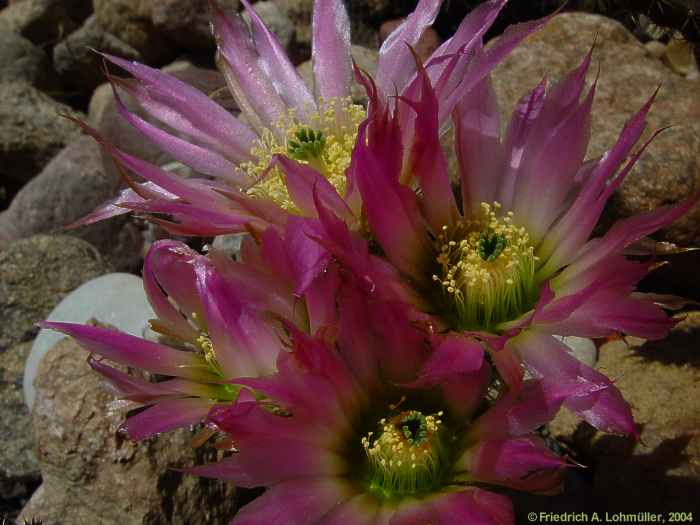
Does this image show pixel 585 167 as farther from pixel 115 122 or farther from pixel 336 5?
pixel 115 122

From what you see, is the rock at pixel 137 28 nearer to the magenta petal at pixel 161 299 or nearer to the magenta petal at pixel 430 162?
the magenta petal at pixel 161 299

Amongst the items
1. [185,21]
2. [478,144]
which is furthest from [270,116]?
[185,21]

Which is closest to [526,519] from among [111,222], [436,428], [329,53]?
[436,428]

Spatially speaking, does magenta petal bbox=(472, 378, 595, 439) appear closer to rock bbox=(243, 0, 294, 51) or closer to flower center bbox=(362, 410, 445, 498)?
flower center bbox=(362, 410, 445, 498)

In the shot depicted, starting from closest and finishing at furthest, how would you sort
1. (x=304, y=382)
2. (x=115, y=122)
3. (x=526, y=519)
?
(x=304, y=382) < (x=526, y=519) < (x=115, y=122)

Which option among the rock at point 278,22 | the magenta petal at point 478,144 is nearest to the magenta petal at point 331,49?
the magenta petal at point 478,144
